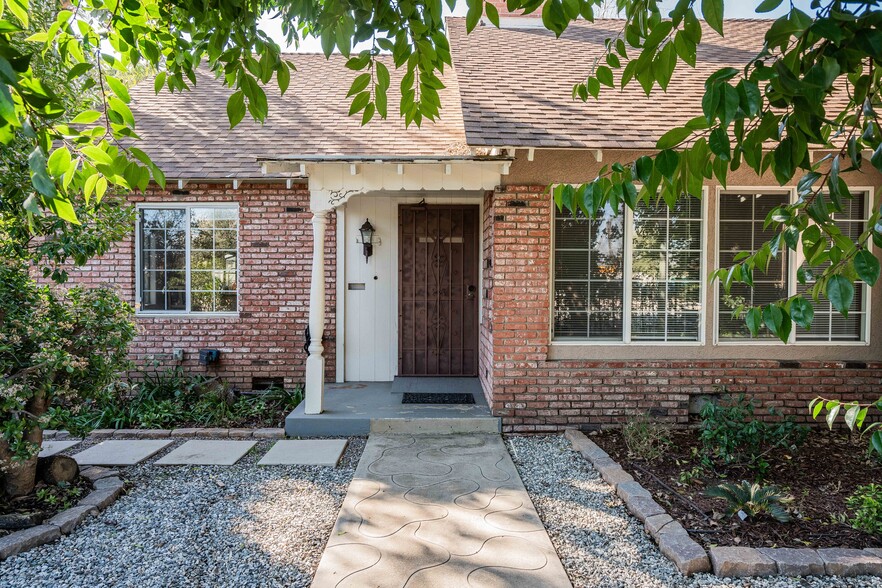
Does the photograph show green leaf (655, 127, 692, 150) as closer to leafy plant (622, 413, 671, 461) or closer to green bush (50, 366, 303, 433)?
leafy plant (622, 413, 671, 461)

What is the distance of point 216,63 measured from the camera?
2244mm

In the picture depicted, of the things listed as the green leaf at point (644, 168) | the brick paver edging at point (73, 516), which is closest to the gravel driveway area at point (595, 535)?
the green leaf at point (644, 168)

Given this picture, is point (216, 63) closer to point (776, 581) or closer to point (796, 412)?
point (776, 581)

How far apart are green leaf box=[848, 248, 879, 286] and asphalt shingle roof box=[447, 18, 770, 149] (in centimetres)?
277

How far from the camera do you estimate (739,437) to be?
4527mm

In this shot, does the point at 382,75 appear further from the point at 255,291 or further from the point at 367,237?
the point at 255,291

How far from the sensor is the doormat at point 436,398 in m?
5.88

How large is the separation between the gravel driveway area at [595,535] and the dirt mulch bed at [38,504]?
3231mm

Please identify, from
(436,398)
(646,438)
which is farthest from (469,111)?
(646,438)

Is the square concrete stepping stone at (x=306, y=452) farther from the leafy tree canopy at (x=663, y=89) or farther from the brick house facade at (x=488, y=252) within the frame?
the leafy tree canopy at (x=663, y=89)

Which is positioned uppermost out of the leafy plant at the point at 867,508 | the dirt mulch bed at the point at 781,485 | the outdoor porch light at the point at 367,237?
the outdoor porch light at the point at 367,237

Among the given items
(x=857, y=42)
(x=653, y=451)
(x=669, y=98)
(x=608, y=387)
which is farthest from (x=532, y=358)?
(x=857, y=42)

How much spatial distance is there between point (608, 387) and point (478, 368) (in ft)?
6.79

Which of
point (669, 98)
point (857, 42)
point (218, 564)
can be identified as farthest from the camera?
point (669, 98)
